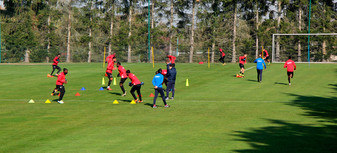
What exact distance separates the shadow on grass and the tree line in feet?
166

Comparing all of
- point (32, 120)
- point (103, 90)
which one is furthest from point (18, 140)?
point (103, 90)

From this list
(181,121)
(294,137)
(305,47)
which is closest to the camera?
(294,137)

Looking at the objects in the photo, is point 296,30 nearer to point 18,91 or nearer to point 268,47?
point 268,47

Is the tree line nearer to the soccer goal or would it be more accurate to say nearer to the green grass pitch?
the soccer goal

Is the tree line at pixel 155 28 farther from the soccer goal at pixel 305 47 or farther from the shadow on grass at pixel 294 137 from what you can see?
the shadow on grass at pixel 294 137

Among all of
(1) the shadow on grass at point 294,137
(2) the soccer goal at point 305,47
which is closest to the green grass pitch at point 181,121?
(1) the shadow on grass at point 294,137

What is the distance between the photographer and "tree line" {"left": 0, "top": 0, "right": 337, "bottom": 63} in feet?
231

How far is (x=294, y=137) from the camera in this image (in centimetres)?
1487

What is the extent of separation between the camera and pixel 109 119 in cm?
1886

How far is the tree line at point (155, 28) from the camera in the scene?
7031cm

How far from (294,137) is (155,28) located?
59651mm

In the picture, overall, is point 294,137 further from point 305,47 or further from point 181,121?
point 305,47

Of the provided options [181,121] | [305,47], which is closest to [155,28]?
[305,47]

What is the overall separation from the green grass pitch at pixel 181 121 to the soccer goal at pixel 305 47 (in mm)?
34057
